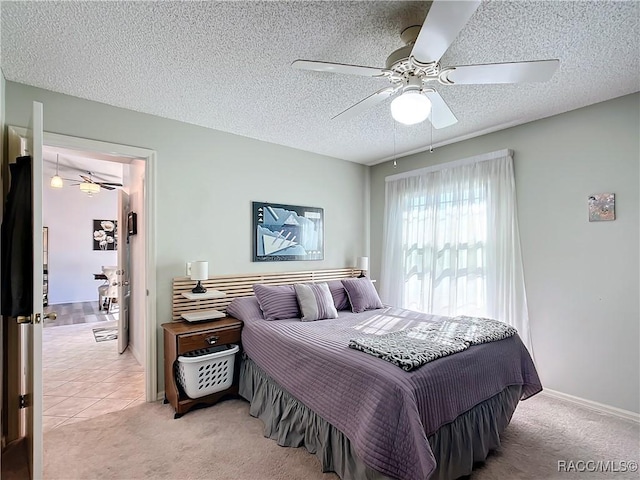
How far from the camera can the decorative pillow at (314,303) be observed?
10.0ft

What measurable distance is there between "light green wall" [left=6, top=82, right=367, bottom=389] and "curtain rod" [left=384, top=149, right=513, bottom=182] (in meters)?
0.97

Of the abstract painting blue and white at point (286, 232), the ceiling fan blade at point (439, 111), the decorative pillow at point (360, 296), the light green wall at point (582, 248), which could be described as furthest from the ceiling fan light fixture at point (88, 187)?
the light green wall at point (582, 248)

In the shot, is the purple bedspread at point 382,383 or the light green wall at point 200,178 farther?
the light green wall at point 200,178

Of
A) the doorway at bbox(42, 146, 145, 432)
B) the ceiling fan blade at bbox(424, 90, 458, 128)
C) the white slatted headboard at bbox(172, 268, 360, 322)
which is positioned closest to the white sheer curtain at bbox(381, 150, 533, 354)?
Result: the white slatted headboard at bbox(172, 268, 360, 322)

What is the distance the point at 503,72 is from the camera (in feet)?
5.64

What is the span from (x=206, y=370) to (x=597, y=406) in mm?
3332

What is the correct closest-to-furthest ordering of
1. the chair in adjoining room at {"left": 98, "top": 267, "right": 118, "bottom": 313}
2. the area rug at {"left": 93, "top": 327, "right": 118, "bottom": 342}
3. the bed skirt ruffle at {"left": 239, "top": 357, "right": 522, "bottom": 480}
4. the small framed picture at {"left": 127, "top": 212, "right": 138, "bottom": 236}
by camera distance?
the bed skirt ruffle at {"left": 239, "top": 357, "right": 522, "bottom": 480}, the small framed picture at {"left": 127, "top": 212, "right": 138, "bottom": 236}, the area rug at {"left": 93, "top": 327, "right": 118, "bottom": 342}, the chair in adjoining room at {"left": 98, "top": 267, "right": 118, "bottom": 313}

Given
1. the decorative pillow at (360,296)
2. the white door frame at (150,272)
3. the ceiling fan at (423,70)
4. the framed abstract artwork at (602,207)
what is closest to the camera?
the ceiling fan at (423,70)

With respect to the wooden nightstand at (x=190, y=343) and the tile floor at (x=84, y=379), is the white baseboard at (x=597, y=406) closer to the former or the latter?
the wooden nightstand at (x=190, y=343)

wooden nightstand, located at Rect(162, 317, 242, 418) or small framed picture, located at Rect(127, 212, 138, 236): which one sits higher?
small framed picture, located at Rect(127, 212, 138, 236)

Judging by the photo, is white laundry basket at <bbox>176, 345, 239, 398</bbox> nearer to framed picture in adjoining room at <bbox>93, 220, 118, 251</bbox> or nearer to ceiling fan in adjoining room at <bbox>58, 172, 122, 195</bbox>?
ceiling fan in adjoining room at <bbox>58, 172, 122, 195</bbox>

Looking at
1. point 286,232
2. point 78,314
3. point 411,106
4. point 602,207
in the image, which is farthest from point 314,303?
point 78,314

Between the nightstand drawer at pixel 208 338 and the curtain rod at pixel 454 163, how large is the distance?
2.83m

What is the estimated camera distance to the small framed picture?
3791mm
